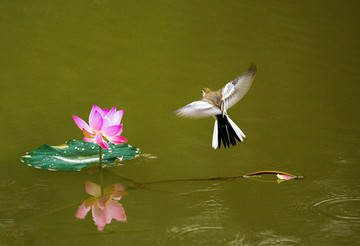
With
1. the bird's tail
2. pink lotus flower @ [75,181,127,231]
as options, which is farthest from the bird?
pink lotus flower @ [75,181,127,231]

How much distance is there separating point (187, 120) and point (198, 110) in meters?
0.47

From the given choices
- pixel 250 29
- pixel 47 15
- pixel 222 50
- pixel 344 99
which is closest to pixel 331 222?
pixel 344 99

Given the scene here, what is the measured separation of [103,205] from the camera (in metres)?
1.81

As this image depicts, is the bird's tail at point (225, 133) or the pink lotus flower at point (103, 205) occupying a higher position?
the bird's tail at point (225, 133)

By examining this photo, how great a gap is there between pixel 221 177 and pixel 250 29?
2072 mm

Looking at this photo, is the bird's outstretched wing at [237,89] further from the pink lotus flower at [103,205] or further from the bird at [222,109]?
the pink lotus flower at [103,205]

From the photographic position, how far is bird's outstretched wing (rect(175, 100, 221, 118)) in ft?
6.72

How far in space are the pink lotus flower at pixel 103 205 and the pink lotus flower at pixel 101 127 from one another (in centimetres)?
16

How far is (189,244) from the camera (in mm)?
1558

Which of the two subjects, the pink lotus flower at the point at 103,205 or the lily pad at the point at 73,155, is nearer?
the pink lotus flower at the point at 103,205

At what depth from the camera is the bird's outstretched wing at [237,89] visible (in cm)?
217

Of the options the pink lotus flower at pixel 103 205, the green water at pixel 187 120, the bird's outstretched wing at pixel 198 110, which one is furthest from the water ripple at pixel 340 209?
the pink lotus flower at pixel 103 205

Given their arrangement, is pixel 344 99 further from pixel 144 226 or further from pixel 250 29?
pixel 144 226

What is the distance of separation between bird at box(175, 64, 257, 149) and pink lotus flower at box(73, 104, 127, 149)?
0.80 feet
